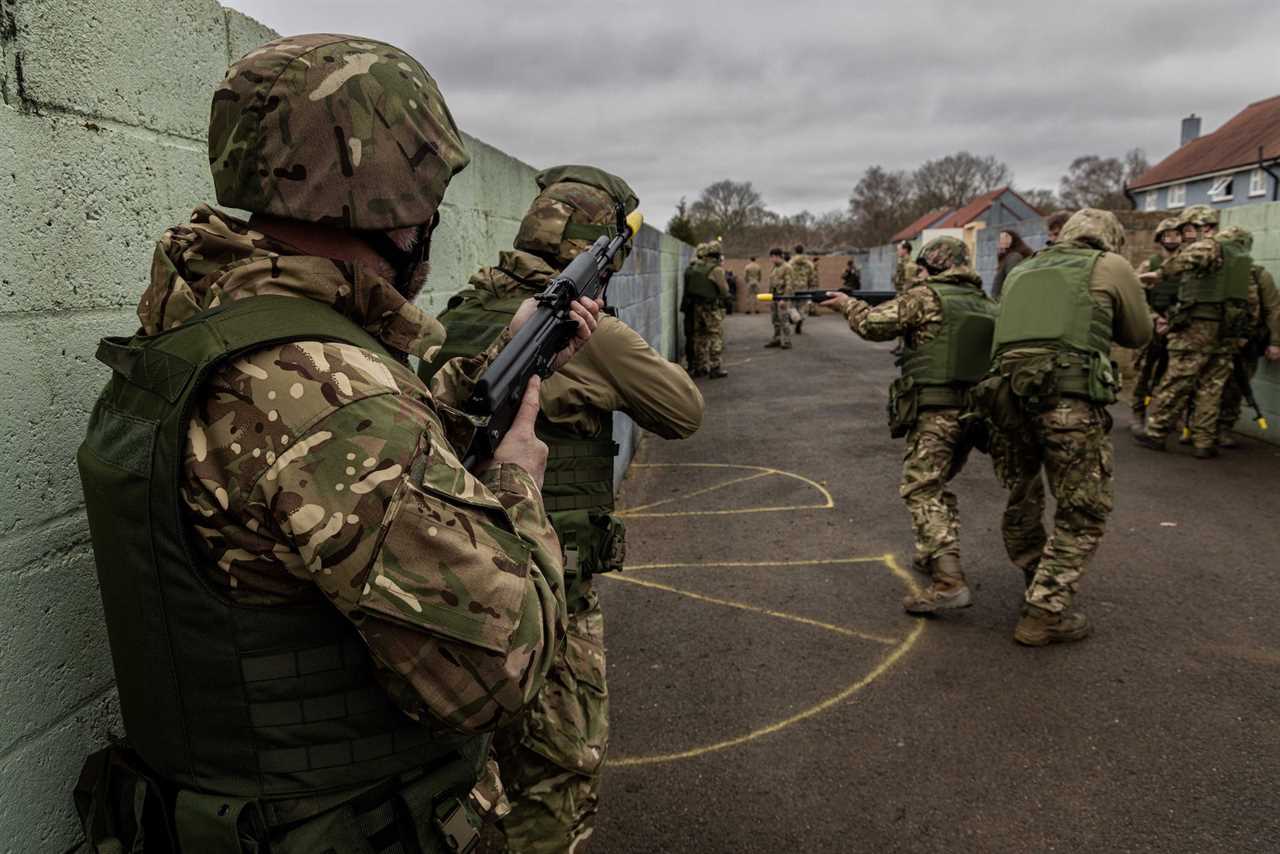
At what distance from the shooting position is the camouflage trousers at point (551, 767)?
2242mm

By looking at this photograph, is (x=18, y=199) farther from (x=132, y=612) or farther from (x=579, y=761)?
(x=579, y=761)

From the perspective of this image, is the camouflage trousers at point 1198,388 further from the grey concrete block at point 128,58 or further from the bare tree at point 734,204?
the bare tree at point 734,204

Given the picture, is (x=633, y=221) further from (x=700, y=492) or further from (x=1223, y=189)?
(x=1223, y=189)

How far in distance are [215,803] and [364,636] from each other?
0.38 m

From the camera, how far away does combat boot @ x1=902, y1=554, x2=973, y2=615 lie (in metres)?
4.35

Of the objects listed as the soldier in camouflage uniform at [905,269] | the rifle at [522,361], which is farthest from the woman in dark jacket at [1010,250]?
the rifle at [522,361]

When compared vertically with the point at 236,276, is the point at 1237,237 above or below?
above

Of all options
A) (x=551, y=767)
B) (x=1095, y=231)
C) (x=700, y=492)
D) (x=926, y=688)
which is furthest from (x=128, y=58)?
(x=700, y=492)

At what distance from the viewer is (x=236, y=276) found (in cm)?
122

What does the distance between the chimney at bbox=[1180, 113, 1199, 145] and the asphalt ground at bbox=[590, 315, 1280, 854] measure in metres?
41.9

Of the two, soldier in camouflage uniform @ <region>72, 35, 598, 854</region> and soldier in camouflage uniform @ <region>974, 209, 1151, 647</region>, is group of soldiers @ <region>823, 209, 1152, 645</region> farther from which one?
soldier in camouflage uniform @ <region>72, 35, 598, 854</region>

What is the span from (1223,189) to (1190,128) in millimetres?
13667

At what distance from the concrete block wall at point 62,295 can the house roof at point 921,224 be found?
49158mm

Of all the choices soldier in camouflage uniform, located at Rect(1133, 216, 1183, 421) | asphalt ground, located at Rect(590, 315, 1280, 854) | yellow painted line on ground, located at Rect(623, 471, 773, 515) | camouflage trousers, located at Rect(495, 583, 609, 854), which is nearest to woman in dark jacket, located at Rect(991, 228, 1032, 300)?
soldier in camouflage uniform, located at Rect(1133, 216, 1183, 421)
